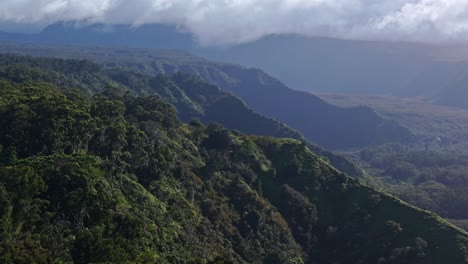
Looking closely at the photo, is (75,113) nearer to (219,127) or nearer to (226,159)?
(226,159)

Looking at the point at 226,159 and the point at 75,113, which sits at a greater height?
the point at 75,113

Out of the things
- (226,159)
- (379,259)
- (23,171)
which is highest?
(23,171)

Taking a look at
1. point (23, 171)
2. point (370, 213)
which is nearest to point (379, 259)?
point (370, 213)

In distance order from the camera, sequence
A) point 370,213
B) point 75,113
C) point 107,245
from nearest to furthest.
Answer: point 107,245 → point 75,113 → point 370,213

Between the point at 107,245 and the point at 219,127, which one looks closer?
the point at 107,245

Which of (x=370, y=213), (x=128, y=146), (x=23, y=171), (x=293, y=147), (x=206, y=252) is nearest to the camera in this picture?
(x=23, y=171)

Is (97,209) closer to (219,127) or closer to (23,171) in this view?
(23,171)

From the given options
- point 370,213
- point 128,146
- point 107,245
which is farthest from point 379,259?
point 107,245
